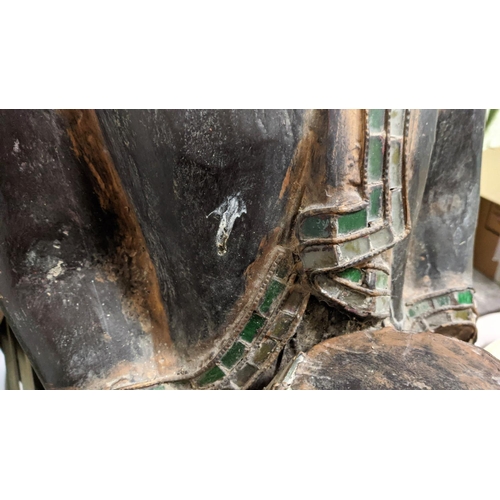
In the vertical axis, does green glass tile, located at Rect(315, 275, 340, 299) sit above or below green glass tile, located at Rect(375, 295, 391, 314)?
above

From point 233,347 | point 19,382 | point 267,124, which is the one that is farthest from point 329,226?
point 19,382

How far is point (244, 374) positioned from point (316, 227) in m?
0.31

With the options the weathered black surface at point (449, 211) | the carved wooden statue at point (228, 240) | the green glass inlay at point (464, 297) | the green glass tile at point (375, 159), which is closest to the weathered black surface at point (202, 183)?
the carved wooden statue at point (228, 240)

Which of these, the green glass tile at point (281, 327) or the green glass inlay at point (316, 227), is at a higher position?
the green glass inlay at point (316, 227)

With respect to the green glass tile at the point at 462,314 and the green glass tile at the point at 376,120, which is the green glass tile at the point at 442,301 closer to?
the green glass tile at the point at 462,314

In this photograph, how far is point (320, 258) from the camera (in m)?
0.61

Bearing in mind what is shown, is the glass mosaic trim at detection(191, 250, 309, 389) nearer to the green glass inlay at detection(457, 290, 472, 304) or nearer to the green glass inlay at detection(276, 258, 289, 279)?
the green glass inlay at detection(276, 258, 289, 279)

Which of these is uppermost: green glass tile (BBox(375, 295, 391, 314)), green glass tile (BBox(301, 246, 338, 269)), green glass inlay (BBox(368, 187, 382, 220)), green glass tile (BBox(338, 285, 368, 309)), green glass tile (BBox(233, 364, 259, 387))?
green glass inlay (BBox(368, 187, 382, 220))

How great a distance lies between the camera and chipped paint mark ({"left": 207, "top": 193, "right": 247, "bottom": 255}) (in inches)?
24.6

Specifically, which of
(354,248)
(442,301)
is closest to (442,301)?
(442,301)

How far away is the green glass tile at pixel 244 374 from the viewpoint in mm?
729

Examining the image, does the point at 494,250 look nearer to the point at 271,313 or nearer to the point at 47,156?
the point at 271,313

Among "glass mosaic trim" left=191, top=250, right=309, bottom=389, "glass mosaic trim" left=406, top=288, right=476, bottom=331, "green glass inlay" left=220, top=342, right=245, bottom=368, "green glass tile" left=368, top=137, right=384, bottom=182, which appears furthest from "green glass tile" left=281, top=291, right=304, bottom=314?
"glass mosaic trim" left=406, top=288, right=476, bottom=331

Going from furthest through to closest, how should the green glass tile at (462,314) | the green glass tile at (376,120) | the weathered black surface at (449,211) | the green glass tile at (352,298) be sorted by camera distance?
1. the green glass tile at (462,314)
2. the weathered black surface at (449,211)
3. the green glass tile at (352,298)
4. the green glass tile at (376,120)
